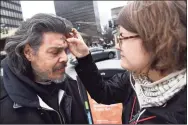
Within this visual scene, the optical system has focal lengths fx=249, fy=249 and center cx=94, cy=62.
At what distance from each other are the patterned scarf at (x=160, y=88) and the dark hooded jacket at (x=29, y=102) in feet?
2.20

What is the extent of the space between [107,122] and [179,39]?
128 centimetres

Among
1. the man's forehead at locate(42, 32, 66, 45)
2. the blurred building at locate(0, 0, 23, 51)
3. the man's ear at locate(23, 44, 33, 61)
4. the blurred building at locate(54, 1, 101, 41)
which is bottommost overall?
the man's ear at locate(23, 44, 33, 61)

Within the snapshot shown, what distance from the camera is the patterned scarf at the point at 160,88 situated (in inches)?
40.0

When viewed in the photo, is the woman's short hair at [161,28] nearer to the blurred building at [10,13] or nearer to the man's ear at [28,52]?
the man's ear at [28,52]

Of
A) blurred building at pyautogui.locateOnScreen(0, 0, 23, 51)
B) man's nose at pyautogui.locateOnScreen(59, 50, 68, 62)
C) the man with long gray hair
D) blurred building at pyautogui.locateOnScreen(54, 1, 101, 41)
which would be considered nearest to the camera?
the man with long gray hair

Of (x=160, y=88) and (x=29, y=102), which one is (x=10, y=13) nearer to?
(x=29, y=102)

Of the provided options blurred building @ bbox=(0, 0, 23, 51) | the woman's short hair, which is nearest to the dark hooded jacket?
the woman's short hair

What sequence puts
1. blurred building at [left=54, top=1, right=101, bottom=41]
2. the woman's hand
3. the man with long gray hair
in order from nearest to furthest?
1. the woman's hand
2. the man with long gray hair
3. blurred building at [left=54, top=1, right=101, bottom=41]

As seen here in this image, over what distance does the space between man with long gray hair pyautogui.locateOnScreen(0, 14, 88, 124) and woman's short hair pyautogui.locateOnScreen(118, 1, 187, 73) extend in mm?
789

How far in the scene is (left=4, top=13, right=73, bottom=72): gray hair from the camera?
1714mm

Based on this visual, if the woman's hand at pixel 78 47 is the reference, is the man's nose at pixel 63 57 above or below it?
below

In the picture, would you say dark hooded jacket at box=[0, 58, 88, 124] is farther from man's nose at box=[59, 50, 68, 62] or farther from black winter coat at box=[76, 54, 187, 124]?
black winter coat at box=[76, 54, 187, 124]

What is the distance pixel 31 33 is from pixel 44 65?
0.24 meters

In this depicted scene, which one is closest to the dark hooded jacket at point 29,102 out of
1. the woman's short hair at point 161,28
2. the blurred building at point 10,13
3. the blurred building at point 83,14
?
the woman's short hair at point 161,28
